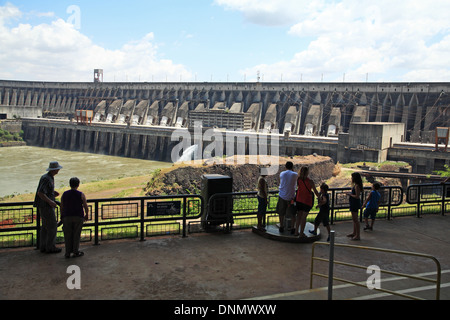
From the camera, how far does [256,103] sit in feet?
196

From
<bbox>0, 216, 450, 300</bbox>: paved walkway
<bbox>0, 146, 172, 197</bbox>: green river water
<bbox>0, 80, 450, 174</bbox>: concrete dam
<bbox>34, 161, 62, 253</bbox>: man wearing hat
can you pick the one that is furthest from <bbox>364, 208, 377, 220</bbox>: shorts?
<bbox>0, 146, 172, 197</bbox>: green river water

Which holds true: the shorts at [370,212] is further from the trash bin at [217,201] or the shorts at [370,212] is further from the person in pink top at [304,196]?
the trash bin at [217,201]

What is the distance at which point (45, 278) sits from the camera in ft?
20.8

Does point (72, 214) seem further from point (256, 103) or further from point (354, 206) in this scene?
point (256, 103)

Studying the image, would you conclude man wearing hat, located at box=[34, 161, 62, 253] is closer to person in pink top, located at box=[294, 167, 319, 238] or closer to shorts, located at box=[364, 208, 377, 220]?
person in pink top, located at box=[294, 167, 319, 238]

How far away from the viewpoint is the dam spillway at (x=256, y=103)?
4722 centimetres

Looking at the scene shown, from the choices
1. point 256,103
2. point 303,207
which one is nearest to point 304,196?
point 303,207

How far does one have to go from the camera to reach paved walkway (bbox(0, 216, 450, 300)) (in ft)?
19.4

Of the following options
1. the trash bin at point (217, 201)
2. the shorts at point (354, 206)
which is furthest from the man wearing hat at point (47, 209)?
the shorts at point (354, 206)

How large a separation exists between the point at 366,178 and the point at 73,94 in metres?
67.6

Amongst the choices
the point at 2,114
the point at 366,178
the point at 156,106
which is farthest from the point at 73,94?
the point at 366,178

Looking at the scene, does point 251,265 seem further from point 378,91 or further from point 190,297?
point 378,91

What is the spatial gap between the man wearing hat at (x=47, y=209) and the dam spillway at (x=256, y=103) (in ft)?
129

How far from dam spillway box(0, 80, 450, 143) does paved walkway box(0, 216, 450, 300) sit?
3824 centimetres
